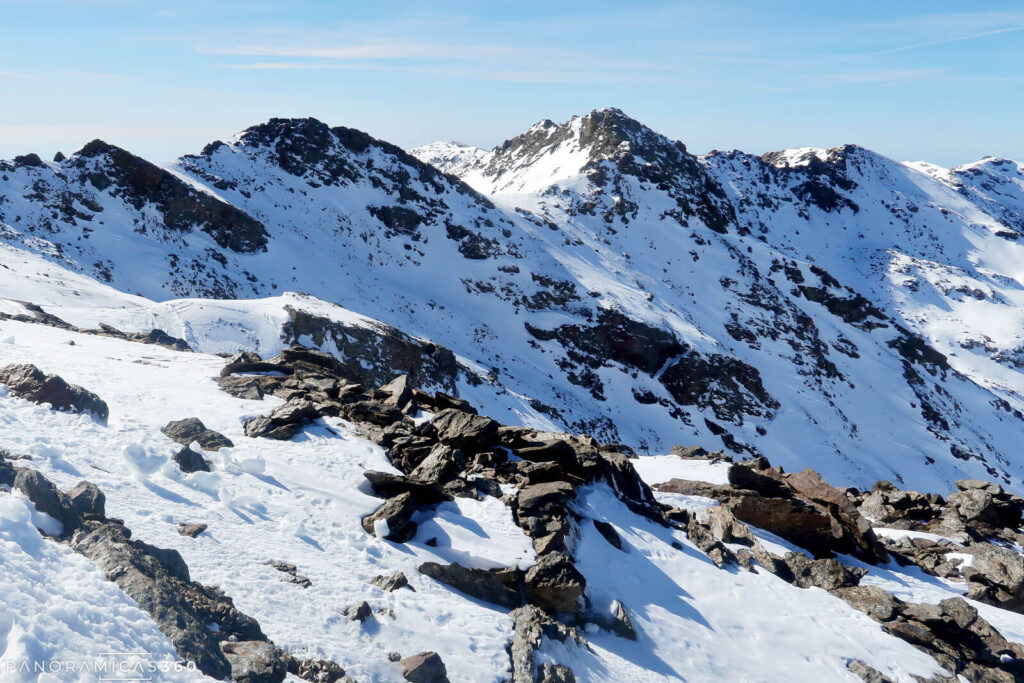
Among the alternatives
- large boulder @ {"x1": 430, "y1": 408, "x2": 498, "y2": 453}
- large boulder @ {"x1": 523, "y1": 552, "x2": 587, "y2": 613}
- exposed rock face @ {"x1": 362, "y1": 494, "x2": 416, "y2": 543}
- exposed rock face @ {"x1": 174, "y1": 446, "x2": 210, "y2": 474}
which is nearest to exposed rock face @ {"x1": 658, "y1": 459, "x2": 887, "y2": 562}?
large boulder @ {"x1": 430, "y1": 408, "x2": 498, "y2": 453}

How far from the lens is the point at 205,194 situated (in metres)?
45.4

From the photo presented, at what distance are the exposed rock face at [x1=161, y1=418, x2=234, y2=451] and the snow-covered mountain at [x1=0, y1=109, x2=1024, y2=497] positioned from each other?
1566 cm

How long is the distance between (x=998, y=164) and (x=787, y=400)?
542 ft

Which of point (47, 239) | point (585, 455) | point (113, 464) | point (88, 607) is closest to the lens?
point (88, 607)

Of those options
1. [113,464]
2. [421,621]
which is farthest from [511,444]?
[113,464]

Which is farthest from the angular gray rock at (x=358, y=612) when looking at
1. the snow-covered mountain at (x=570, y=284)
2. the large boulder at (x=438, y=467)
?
the snow-covered mountain at (x=570, y=284)

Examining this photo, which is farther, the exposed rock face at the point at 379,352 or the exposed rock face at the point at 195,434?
the exposed rock face at the point at 379,352

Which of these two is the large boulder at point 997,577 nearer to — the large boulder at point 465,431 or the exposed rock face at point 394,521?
the large boulder at point 465,431

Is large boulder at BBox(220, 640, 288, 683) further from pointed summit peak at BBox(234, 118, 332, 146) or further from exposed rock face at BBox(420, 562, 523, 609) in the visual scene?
pointed summit peak at BBox(234, 118, 332, 146)

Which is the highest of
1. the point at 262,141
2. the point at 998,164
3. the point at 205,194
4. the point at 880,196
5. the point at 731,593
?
the point at 998,164

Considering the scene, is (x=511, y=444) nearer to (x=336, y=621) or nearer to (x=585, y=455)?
(x=585, y=455)

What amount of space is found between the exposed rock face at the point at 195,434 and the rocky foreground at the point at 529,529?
3 centimetres

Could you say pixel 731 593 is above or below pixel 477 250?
below

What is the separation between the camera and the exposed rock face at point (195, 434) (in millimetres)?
11211
